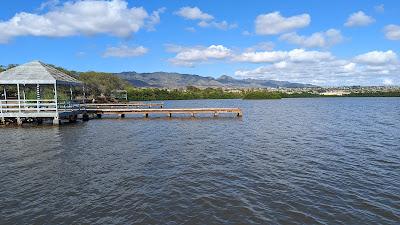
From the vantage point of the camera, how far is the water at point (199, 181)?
10.9m

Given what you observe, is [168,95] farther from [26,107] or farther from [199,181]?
[199,181]

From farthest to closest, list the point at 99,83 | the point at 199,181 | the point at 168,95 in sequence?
the point at 168,95
the point at 99,83
the point at 199,181

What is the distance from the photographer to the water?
1086cm

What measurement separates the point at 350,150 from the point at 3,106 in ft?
118

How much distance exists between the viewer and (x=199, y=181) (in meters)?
14.6

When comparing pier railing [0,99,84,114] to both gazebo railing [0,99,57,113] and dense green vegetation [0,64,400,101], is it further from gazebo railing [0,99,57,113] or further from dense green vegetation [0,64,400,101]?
dense green vegetation [0,64,400,101]

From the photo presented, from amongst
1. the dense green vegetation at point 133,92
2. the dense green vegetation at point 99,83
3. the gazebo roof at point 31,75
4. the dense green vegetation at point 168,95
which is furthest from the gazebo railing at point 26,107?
the dense green vegetation at point 168,95

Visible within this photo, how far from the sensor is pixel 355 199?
1221 cm

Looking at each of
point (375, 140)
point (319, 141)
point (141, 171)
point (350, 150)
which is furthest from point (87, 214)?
point (375, 140)

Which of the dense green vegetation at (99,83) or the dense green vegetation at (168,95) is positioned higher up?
the dense green vegetation at (99,83)

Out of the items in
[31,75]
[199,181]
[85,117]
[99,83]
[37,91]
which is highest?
[99,83]

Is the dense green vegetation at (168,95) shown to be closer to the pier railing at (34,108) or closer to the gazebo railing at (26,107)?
the pier railing at (34,108)

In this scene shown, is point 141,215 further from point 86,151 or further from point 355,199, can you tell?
point 86,151

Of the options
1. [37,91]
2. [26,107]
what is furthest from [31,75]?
[26,107]
